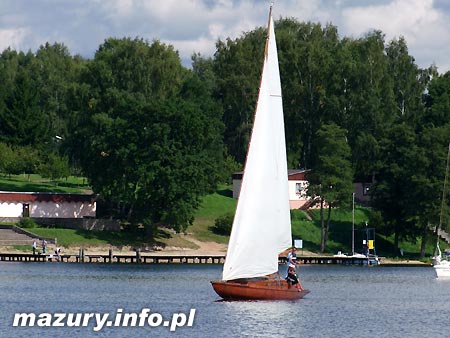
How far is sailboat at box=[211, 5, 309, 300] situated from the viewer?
6006cm

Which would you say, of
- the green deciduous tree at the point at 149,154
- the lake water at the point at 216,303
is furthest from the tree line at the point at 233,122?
the lake water at the point at 216,303

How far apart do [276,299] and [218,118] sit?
234 ft

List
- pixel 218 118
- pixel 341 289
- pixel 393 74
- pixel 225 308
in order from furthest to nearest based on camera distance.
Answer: pixel 393 74, pixel 218 118, pixel 341 289, pixel 225 308

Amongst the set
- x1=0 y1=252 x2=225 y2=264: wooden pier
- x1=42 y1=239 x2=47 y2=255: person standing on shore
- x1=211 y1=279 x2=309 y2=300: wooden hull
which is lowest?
x1=0 y1=252 x2=225 y2=264: wooden pier

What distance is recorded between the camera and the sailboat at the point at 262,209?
60062 millimetres

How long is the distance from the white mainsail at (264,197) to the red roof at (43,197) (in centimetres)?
6226

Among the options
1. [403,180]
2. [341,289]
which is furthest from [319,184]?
[341,289]

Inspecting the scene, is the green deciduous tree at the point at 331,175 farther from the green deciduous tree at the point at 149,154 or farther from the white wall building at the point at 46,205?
the white wall building at the point at 46,205

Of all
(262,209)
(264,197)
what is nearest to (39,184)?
(264,197)

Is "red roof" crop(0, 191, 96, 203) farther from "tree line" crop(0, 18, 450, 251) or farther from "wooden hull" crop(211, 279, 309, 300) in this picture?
"wooden hull" crop(211, 279, 309, 300)

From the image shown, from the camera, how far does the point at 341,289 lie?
77875mm

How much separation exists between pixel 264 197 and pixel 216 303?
571cm

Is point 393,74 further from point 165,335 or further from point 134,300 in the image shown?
point 165,335

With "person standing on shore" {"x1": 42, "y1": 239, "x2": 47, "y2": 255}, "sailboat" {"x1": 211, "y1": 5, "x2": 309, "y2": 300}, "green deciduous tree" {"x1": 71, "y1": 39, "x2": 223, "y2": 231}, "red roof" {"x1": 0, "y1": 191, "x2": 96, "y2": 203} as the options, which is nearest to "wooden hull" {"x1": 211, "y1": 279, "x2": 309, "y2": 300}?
"sailboat" {"x1": 211, "y1": 5, "x2": 309, "y2": 300}
